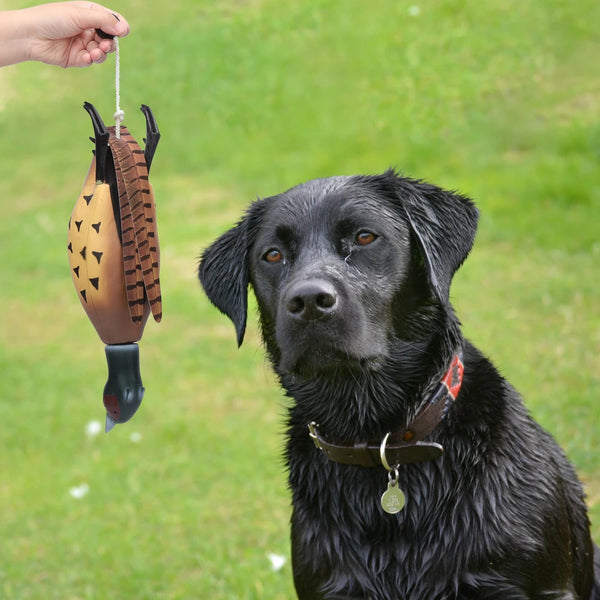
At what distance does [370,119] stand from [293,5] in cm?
358

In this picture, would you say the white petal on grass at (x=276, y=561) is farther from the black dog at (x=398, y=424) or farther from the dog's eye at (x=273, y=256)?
the dog's eye at (x=273, y=256)

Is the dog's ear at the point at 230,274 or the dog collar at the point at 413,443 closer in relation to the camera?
the dog collar at the point at 413,443

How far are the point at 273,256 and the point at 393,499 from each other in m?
0.99

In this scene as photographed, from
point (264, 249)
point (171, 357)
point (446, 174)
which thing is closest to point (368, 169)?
point (446, 174)

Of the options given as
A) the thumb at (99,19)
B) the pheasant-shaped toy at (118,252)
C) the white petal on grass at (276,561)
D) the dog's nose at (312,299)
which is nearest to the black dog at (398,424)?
the dog's nose at (312,299)

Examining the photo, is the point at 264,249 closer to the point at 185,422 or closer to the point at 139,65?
the point at 185,422

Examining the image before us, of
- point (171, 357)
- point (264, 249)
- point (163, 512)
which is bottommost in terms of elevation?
point (171, 357)

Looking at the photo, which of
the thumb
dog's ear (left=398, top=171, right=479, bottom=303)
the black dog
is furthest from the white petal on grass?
the thumb

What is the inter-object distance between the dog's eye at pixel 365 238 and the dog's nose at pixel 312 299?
338 mm

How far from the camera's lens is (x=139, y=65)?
14547 mm

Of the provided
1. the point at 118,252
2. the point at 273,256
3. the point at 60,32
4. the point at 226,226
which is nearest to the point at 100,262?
the point at 118,252

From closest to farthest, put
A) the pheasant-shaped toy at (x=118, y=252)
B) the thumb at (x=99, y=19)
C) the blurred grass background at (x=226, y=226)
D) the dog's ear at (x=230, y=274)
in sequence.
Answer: the pheasant-shaped toy at (x=118, y=252), the thumb at (x=99, y=19), the dog's ear at (x=230, y=274), the blurred grass background at (x=226, y=226)

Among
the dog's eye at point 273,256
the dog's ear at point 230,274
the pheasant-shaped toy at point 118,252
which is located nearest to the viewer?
the pheasant-shaped toy at point 118,252

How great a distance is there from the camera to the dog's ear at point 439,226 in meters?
3.10
